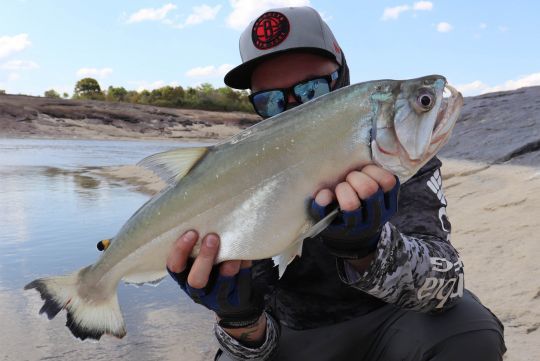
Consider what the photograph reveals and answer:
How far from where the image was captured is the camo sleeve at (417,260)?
6.09 feet

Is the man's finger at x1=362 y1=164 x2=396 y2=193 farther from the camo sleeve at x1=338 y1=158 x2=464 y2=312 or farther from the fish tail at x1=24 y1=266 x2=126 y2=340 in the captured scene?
the fish tail at x1=24 y1=266 x2=126 y2=340

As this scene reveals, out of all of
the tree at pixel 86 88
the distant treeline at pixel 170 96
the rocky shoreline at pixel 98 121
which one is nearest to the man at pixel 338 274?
the rocky shoreline at pixel 98 121

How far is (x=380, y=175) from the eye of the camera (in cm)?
161

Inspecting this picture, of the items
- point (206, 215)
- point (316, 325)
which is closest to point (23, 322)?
point (316, 325)

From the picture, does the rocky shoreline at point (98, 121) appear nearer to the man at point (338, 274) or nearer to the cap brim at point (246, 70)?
the cap brim at point (246, 70)

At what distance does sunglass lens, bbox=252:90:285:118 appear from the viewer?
2.47 meters

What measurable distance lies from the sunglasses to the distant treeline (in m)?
44.4

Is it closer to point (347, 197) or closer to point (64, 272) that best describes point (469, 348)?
point (347, 197)

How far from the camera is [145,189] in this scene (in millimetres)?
9789

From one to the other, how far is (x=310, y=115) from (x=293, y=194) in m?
0.26

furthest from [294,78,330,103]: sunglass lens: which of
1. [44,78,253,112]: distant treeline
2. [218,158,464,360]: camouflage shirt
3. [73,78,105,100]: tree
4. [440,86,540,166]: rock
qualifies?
[73,78,105,100]: tree

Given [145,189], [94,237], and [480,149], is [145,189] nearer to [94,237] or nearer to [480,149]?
[94,237]

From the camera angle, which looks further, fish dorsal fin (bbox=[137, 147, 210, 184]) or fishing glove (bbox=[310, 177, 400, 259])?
fish dorsal fin (bbox=[137, 147, 210, 184])

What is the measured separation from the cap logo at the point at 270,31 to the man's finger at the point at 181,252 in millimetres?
1058
